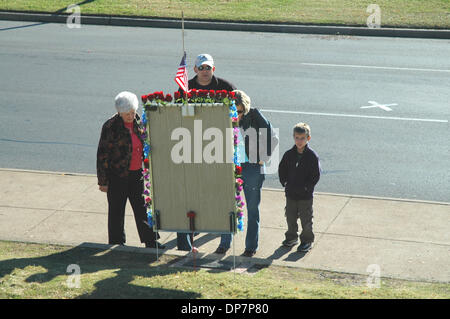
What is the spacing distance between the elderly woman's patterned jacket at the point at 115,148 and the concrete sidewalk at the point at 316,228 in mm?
911

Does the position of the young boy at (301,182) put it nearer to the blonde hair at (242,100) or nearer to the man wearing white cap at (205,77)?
the blonde hair at (242,100)

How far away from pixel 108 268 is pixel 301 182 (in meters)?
2.25

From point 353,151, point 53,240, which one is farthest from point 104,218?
point 353,151

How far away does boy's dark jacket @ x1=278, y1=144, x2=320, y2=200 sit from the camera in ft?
25.5

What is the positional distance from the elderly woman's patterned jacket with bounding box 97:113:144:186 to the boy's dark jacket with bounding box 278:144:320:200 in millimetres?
1625

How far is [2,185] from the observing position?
10016 mm

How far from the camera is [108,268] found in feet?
23.4

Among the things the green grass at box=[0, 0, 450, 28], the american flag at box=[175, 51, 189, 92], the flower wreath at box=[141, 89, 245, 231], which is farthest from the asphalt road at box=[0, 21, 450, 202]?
the american flag at box=[175, 51, 189, 92]

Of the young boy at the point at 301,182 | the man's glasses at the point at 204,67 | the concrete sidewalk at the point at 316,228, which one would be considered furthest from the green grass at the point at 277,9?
the young boy at the point at 301,182

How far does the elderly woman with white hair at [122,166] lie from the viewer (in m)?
7.58

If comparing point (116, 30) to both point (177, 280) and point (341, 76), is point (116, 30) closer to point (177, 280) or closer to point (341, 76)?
point (341, 76)

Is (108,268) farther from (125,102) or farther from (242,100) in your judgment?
(242,100)

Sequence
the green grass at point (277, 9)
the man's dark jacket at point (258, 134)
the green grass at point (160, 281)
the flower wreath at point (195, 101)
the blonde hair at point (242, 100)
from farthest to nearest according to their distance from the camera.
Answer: the green grass at point (277, 9)
the man's dark jacket at point (258, 134)
the blonde hair at point (242, 100)
the flower wreath at point (195, 101)
the green grass at point (160, 281)

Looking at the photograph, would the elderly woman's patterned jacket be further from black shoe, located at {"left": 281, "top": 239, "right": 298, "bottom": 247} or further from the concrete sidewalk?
black shoe, located at {"left": 281, "top": 239, "right": 298, "bottom": 247}
